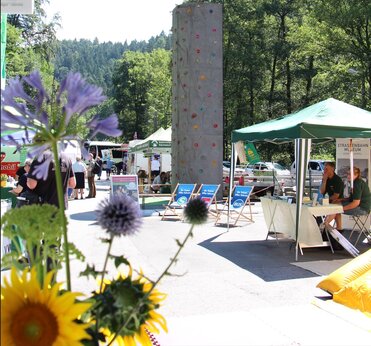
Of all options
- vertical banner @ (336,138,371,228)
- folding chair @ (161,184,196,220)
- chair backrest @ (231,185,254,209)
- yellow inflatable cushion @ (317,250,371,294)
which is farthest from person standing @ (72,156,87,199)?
yellow inflatable cushion @ (317,250,371,294)

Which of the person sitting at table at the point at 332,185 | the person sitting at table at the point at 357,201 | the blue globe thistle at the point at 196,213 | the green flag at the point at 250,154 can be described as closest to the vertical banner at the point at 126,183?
the green flag at the point at 250,154

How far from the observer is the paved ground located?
459cm

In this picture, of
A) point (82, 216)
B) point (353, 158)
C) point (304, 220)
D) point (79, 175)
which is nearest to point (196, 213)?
point (304, 220)

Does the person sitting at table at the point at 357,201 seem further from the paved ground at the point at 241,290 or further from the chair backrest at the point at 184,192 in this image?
the chair backrest at the point at 184,192

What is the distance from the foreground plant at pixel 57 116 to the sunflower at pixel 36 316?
14cm

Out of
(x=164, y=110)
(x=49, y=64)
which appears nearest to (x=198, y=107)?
(x=49, y=64)

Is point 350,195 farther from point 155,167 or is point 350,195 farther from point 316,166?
point 316,166

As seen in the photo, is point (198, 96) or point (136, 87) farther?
point (136, 87)

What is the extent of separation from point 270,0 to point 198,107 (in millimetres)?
23670

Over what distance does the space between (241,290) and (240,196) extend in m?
6.21

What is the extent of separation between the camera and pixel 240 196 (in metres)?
12.4

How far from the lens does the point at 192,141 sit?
56.7 ft

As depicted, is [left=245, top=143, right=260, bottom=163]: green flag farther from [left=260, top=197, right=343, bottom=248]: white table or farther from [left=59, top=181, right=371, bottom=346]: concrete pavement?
[left=260, top=197, right=343, bottom=248]: white table

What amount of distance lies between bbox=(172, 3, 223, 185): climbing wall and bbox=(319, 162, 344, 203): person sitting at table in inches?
303
